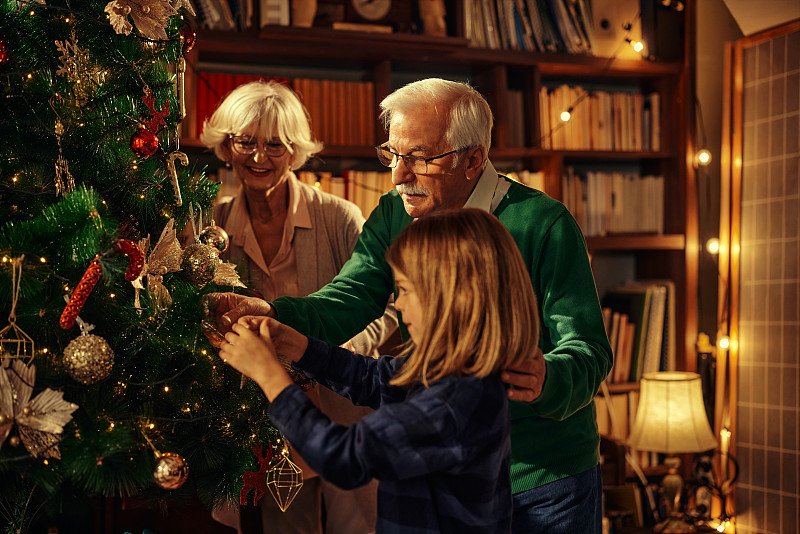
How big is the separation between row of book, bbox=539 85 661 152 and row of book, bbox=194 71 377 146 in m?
0.72

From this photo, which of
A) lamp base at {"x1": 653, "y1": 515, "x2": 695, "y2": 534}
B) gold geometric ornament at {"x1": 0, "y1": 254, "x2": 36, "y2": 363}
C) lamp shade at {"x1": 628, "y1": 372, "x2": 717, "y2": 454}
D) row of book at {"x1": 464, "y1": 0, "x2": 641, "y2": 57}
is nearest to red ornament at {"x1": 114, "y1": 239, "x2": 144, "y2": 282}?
gold geometric ornament at {"x1": 0, "y1": 254, "x2": 36, "y2": 363}

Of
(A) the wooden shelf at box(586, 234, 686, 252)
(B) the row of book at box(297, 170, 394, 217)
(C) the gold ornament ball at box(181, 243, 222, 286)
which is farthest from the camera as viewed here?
(A) the wooden shelf at box(586, 234, 686, 252)

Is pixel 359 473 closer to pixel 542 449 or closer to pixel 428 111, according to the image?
pixel 542 449

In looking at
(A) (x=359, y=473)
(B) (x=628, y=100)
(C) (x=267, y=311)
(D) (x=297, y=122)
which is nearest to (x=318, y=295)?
(C) (x=267, y=311)

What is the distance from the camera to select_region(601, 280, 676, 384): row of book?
3.44 metres

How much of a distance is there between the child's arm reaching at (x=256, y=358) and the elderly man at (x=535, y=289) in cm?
13

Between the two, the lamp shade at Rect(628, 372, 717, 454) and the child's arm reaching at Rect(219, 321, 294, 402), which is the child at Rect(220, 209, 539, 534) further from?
the lamp shade at Rect(628, 372, 717, 454)

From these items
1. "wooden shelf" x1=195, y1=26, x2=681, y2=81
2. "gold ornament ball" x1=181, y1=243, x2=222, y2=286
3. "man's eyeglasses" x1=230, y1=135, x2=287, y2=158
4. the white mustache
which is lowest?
"gold ornament ball" x1=181, y1=243, x2=222, y2=286

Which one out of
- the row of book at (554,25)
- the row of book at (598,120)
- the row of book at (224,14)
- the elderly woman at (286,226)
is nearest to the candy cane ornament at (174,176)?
the elderly woman at (286,226)

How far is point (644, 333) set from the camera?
3451 mm

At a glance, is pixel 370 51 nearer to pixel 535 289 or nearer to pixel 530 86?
pixel 530 86

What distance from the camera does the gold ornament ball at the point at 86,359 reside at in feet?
3.45

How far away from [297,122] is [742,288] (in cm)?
203

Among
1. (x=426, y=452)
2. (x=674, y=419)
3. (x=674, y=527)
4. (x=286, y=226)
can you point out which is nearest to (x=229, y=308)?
(x=426, y=452)
